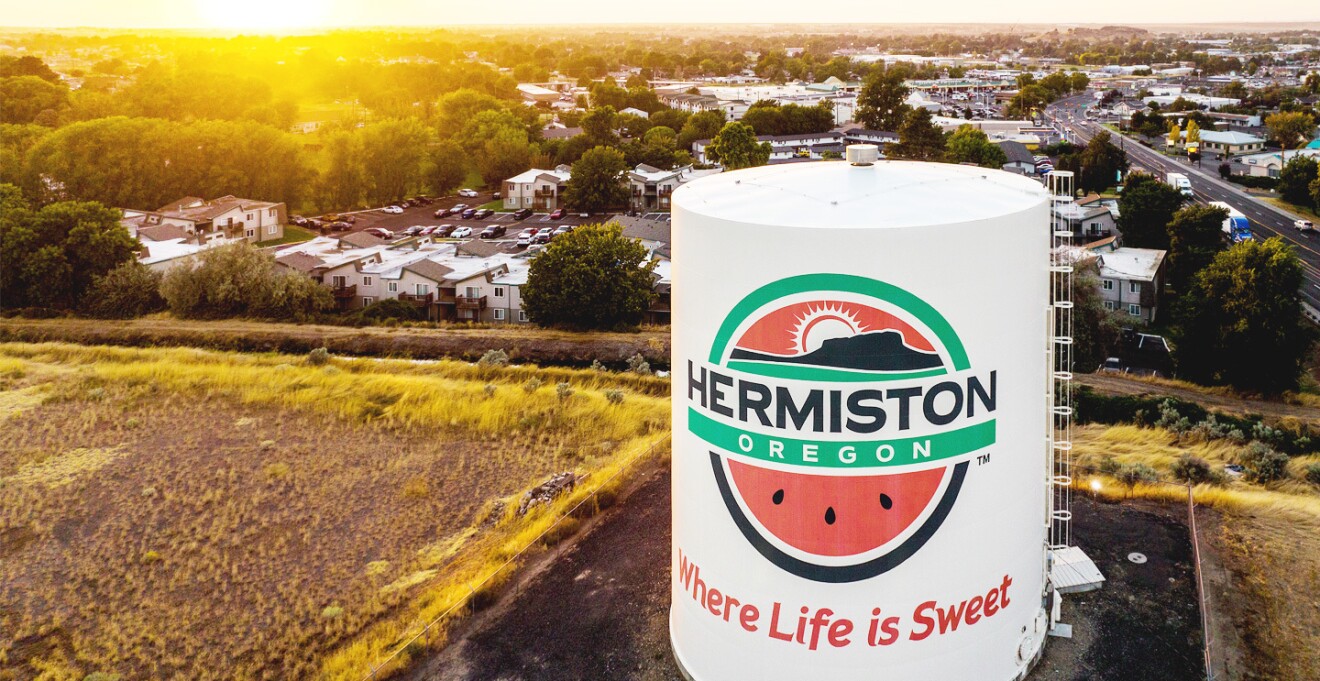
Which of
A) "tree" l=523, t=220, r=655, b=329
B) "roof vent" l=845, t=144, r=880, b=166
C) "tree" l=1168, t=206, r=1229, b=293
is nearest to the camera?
"roof vent" l=845, t=144, r=880, b=166

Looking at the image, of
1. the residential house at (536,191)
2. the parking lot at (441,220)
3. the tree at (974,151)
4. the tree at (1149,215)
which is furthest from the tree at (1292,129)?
the residential house at (536,191)

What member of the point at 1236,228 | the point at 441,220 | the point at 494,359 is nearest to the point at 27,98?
the point at 441,220

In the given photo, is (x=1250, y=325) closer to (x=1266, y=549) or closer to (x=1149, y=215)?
(x=1266, y=549)

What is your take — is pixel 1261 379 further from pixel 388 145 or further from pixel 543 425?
pixel 388 145

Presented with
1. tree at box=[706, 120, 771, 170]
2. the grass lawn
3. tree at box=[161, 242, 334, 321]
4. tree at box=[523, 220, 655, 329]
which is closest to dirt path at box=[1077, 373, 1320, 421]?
tree at box=[523, 220, 655, 329]

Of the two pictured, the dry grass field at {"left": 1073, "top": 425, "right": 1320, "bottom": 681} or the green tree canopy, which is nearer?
the dry grass field at {"left": 1073, "top": 425, "right": 1320, "bottom": 681}

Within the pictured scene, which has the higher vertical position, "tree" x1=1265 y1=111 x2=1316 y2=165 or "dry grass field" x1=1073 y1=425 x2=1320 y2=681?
"tree" x1=1265 y1=111 x2=1316 y2=165

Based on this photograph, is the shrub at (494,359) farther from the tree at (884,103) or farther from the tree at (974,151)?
the tree at (884,103)

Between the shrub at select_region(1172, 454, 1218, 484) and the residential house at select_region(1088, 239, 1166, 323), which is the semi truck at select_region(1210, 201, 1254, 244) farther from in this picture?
the shrub at select_region(1172, 454, 1218, 484)
